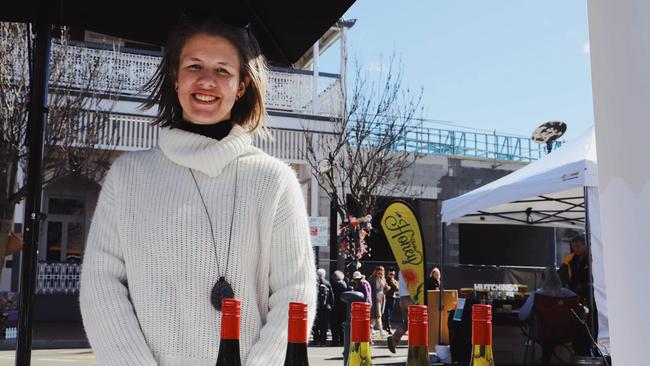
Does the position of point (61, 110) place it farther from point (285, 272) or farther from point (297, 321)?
point (297, 321)

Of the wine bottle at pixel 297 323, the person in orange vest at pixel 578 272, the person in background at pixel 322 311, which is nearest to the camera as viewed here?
the wine bottle at pixel 297 323

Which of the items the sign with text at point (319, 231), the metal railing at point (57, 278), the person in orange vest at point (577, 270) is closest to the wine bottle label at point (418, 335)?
the person in orange vest at point (577, 270)

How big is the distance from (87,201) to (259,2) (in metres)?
19.2

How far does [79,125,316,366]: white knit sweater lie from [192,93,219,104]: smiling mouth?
0.30 ft

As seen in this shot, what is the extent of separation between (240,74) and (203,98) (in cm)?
14

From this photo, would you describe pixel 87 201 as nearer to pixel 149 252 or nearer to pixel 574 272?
pixel 574 272

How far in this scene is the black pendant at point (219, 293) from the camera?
1.63m

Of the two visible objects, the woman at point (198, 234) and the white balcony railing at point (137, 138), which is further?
the white balcony railing at point (137, 138)

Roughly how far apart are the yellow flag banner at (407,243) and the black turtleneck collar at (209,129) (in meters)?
8.33

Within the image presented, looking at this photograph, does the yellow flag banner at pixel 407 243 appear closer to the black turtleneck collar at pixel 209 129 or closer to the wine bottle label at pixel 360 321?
the black turtleneck collar at pixel 209 129

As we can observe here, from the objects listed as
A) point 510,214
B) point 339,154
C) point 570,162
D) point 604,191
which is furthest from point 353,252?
point 604,191

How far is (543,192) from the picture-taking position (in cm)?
824

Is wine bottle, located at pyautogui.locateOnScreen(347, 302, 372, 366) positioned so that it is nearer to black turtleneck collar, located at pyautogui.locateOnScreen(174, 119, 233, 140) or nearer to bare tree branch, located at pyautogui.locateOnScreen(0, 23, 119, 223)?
black turtleneck collar, located at pyautogui.locateOnScreen(174, 119, 233, 140)

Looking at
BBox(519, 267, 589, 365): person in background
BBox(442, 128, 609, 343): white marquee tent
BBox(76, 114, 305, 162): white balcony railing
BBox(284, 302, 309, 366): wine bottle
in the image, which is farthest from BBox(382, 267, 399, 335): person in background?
BBox(284, 302, 309, 366): wine bottle
